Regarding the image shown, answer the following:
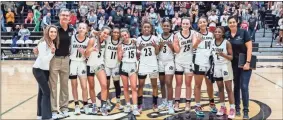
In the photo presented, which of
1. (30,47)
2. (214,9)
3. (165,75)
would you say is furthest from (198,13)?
(165,75)

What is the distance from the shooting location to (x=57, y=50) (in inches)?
262

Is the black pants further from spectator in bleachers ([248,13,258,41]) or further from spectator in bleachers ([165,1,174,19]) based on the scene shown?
spectator in bleachers ([165,1,174,19])

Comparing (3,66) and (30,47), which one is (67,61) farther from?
(30,47)

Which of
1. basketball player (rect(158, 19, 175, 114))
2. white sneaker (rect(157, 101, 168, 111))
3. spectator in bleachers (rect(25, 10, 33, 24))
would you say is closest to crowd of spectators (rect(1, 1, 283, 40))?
spectator in bleachers (rect(25, 10, 33, 24))

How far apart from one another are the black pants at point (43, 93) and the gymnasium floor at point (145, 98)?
1.66 ft

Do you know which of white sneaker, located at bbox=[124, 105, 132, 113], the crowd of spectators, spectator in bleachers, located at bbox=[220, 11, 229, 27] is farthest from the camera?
the crowd of spectators

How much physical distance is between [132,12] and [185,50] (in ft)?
40.0

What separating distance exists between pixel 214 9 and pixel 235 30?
40.2 ft

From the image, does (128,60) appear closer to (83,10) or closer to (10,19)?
(83,10)

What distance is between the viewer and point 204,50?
686 cm

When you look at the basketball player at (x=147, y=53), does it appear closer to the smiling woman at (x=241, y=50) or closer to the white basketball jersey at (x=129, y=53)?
the white basketball jersey at (x=129, y=53)

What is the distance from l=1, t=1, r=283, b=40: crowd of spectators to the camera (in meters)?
17.5

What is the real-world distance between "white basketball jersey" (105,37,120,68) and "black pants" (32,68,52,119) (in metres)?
1.14

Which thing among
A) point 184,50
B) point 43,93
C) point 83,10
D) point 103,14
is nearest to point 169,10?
point 103,14
